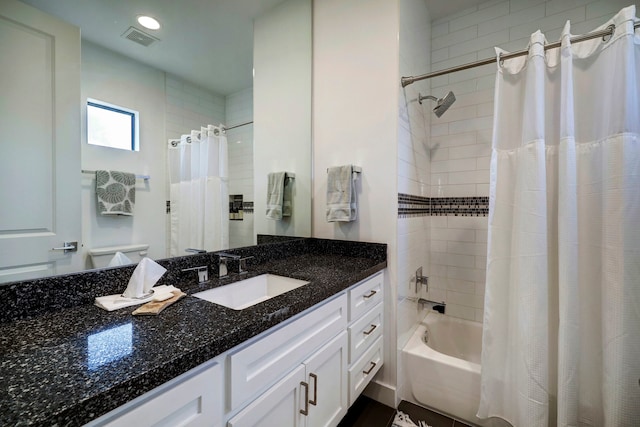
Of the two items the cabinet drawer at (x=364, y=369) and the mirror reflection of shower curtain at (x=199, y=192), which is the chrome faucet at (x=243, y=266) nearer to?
the mirror reflection of shower curtain at (x=199, y=192)

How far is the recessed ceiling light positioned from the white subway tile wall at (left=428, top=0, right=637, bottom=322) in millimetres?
1987

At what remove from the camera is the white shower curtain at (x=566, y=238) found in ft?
3.73

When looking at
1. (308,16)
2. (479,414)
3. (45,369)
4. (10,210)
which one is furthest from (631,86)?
(10,210)

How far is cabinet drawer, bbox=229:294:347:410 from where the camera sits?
2.37 ft

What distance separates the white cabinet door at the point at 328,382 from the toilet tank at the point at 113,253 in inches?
29.8

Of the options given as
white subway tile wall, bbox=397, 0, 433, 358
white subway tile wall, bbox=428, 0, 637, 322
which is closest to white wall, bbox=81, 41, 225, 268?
white subway tile wall, bbox=397, 0, 433, 358

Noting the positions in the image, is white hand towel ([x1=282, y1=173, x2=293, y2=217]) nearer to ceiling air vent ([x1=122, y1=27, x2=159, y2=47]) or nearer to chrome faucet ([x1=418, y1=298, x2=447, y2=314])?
ceiling air vent ([x1=122, y1=27, x2=159, y2=47])

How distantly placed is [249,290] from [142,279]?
1.53ft

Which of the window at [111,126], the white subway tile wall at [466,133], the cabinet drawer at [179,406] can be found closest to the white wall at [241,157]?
the window at [111,126]

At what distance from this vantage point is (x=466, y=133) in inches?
83.0

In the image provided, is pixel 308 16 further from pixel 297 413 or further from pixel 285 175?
pixel 297 413

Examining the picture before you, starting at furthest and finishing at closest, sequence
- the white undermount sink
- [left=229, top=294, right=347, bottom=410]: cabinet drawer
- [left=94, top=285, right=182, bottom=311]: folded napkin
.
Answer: the white undermount sink, [left=94, top=285, right=182, bottom=311]: folded napkin, [left=229, top=294, right=347, bottom=410]: cabinet drawer

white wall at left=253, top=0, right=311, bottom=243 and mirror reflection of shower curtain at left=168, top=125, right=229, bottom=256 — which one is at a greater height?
white wall at left=253, top=0, right=311, bottom=243

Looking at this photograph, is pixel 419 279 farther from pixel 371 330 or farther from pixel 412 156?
pixel 412 156
